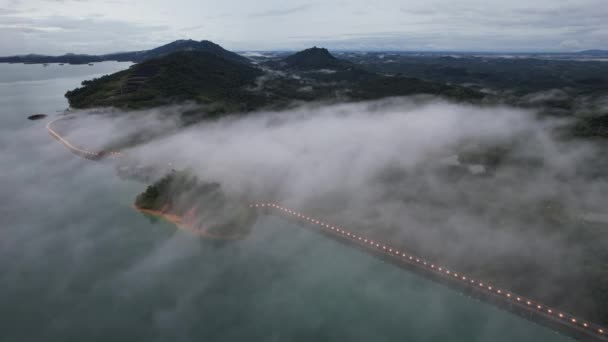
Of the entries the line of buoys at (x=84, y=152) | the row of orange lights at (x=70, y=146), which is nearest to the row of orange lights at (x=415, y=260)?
the row of orange lights at (x=70, y=146)

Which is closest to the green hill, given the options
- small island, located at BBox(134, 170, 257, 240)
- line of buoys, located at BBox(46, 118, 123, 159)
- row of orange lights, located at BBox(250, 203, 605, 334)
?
line of buoys, located at BBox(46, 118, 123, 159)

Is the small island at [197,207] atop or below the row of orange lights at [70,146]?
below

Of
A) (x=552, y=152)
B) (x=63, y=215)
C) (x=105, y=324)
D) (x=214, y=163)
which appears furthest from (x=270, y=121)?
(x=105, y=324)

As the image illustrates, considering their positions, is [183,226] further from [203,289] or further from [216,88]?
[216,88]

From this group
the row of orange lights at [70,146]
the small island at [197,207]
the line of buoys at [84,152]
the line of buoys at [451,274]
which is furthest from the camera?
the row of orange lights at [70,146]

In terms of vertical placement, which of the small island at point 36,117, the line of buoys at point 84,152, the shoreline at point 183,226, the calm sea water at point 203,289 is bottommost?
the calm sea water at point 203,289

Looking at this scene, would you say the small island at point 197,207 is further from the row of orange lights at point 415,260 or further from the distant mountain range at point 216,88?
the distant mountain range at point 216,88

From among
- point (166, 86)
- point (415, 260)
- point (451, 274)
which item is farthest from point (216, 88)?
point (451, 274)
